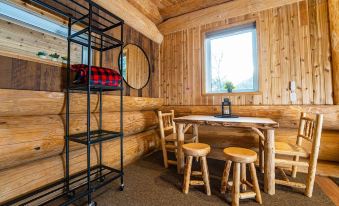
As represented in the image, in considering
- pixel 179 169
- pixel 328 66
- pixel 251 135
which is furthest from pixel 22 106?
pixel 328 66

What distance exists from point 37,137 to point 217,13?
11.0ft

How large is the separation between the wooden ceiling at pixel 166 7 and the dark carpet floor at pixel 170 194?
2969mm

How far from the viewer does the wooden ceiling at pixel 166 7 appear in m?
3.03

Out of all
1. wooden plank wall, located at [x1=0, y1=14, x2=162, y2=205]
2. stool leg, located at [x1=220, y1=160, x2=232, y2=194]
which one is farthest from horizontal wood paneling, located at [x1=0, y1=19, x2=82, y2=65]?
→ stool leg, located at [x1=220, y1=160, x2=232, y2=194]

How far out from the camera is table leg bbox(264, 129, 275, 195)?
1.71 meters

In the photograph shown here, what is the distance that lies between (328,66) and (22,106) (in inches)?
149

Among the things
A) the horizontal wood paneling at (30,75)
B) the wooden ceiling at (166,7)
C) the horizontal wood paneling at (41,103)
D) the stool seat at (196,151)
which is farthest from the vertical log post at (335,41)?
the horizontal wood paneling at (30,75)

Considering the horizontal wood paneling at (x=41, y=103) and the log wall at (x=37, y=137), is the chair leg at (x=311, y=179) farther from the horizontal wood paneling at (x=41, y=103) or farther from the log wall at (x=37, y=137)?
the horizontal wood paneling at (x=41, y=103)

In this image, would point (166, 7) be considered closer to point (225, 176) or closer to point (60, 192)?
point (225, 176)

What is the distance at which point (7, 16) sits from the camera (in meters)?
1.69

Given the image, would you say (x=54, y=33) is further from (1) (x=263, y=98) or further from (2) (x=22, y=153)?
(1) (x=263, y=98)

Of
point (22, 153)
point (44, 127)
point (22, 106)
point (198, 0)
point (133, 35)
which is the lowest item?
point (22, 153)

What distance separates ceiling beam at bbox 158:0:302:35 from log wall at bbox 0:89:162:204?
2.24 metres

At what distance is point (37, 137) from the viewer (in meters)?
1.44
